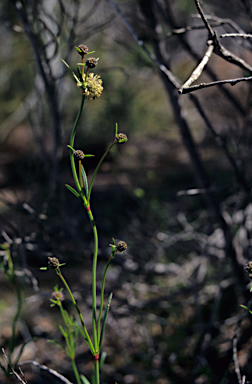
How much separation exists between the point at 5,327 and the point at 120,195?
1.29m

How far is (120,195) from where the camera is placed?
244cm

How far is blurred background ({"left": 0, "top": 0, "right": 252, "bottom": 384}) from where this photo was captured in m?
1.02

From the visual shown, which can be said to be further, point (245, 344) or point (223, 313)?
point (223, 313)

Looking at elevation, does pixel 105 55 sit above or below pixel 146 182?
above

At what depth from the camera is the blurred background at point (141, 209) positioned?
1021mm

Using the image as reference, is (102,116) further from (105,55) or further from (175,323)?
(175,323)

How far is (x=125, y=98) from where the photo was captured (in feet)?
8.27

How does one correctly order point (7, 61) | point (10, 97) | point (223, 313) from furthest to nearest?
point (10, 97)
point (7, 61)
point (223, 313)

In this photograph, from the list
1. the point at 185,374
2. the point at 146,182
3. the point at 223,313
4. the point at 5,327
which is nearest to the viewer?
the point at 185,374

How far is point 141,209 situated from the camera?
6.47ft

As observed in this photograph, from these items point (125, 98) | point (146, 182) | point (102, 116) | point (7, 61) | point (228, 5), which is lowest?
point (146, 182)

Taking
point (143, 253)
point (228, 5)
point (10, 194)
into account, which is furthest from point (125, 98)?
point (143, 253)

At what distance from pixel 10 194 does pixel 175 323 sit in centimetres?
182

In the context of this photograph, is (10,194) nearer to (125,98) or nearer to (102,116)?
(102,116)
